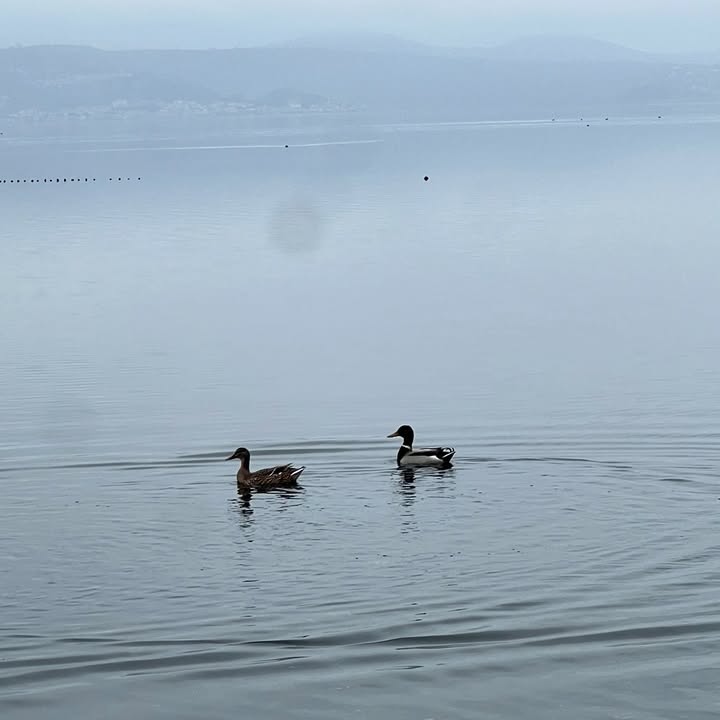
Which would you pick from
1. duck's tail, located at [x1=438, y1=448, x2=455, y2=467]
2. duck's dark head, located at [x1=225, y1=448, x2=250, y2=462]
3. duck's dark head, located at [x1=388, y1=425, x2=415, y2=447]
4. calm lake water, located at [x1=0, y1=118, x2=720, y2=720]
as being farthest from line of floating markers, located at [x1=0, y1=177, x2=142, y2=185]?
duck's tail, located at [x1=438, y1=448, x2=455, y2=467]

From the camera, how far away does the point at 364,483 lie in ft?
70.1

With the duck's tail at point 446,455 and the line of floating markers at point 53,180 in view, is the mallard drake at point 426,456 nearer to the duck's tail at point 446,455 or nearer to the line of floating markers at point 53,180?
the duck's tail at point 446,455

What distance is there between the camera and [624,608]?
592 inches

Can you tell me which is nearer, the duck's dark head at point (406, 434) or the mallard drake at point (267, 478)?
the mallard drake at point (267, 478)

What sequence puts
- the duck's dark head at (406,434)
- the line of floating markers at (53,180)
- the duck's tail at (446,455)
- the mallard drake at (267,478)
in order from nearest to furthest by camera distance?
the mallard drake at (267,478) → the duck's tail at (446,455) → the duck's dark head at (406,434) → the line of floating markers at (53,180)

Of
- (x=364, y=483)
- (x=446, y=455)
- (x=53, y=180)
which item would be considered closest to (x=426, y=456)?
(x=446, y=455)

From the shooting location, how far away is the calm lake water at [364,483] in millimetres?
13773

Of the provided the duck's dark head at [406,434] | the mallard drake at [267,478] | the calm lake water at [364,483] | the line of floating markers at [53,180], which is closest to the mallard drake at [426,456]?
the calm lake water at [364,483]

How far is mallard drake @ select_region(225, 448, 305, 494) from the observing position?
68.2 ft

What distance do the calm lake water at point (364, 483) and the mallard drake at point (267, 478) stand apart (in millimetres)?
270

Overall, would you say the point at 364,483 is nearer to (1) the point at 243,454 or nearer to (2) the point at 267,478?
(2) the point at 267,478

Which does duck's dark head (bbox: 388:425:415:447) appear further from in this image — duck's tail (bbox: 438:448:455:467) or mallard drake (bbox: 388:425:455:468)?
duck's tail (bbox: 438:448:455:467)

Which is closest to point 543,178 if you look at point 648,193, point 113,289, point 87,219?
point 648,193

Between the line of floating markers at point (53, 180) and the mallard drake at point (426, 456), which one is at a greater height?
the line of floating markers at point (53, 180)
